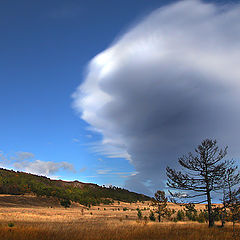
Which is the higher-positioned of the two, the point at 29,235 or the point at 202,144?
the point at 202,144

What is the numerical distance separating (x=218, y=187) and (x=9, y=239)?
16337mm

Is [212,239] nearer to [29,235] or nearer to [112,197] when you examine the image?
[29,235]

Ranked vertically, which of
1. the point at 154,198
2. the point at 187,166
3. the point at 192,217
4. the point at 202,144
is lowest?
the point at 192,217

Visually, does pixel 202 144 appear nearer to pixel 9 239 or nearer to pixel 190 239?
pixel 190 239

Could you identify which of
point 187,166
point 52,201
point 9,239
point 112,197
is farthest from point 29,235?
point 112,197

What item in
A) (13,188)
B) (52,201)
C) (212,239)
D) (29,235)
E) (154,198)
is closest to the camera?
(29,235)

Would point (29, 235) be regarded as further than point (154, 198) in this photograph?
No

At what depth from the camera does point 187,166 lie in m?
20.9

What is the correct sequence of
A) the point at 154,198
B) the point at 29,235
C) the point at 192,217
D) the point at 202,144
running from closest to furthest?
the point at 29,235, the point at 202,144, the point at 154,198, the point at 192,217

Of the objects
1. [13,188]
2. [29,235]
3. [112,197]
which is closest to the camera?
[29,235]

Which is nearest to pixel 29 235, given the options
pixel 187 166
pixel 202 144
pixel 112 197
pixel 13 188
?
pixel 187 166

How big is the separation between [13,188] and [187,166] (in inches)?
1950

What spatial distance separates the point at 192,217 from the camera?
33125mm

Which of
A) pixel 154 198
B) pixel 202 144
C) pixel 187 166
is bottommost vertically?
pixel 154 198
